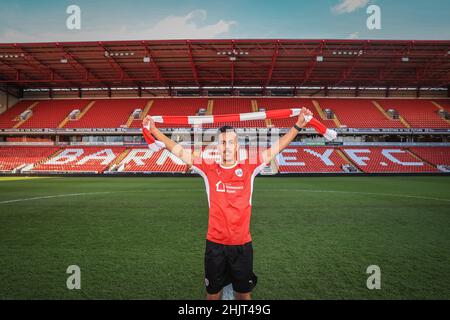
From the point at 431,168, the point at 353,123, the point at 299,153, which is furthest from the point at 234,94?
the point at 431,168

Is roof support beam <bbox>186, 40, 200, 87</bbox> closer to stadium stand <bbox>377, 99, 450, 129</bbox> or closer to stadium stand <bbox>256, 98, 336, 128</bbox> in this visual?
stadium stand <bbox>256, 98, 336, 128</bbox>

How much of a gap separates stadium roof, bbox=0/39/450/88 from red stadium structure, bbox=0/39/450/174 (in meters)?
0.12

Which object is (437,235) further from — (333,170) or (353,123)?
(353,123)

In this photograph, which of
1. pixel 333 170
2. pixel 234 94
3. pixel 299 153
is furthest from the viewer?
pixel 234 94

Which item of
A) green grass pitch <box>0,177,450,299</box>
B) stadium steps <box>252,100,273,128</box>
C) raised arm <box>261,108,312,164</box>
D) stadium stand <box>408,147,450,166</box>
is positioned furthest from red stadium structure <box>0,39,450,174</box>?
raised arm <box>261,108,312,164</box>

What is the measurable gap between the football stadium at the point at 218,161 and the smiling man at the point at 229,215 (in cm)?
9

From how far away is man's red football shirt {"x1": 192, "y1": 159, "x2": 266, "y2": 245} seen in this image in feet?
8.63

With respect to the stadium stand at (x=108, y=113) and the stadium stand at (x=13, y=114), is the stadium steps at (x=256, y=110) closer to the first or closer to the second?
the stadium stand at (x=108, y=113)

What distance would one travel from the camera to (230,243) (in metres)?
2.62

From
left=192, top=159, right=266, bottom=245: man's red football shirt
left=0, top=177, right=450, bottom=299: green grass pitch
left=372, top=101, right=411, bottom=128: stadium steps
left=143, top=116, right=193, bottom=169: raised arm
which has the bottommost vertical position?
left=0, top=177, right=450, bottom=299: green grass pitch

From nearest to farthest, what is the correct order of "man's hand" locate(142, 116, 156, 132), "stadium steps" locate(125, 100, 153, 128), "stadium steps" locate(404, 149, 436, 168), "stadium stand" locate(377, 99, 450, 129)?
1. "man's hand" locate(142, 116, 156, 132)
2. "stadium steps" locate(404, 149, 436, 168)
3. "stadium stand" locate(377, 99, 450, 129)
4. "stadium steps" locate(125, 100, 153, 128)

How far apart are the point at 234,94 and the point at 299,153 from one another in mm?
12494

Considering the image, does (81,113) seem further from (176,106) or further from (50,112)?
(176,106)

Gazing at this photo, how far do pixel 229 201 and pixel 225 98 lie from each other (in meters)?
35.1
